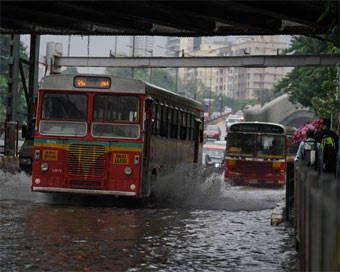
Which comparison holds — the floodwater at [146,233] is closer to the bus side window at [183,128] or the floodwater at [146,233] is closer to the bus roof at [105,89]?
the bus side window at [183,128]

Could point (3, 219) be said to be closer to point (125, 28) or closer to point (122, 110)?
point (122, 110)

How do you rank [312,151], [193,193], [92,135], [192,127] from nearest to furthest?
[312,151], [92,135], [193,193], [192,127]

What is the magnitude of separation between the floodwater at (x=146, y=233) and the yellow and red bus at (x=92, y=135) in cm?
60

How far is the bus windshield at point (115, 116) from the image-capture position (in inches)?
766

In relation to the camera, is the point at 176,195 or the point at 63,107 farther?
the point at 176,195

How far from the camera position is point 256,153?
36.1m

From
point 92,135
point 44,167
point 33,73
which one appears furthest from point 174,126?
point 33,73

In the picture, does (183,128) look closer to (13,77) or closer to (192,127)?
(192,127)

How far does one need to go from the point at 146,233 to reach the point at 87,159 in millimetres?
5077

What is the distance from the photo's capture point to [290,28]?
69.3 ft

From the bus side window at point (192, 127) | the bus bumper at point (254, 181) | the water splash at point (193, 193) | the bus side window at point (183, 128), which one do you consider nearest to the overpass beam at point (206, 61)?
the bus bumper at point (254, 181)

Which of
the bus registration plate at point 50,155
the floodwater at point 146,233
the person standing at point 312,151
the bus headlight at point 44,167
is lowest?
the floodwater at point 146,233

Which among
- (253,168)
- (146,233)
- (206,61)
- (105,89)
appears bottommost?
(146,233)

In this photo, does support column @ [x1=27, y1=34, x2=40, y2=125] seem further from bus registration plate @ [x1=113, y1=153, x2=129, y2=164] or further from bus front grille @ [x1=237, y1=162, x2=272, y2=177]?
bus registration plate @ [x1=113, y1=153, x2=129, y2=164]
